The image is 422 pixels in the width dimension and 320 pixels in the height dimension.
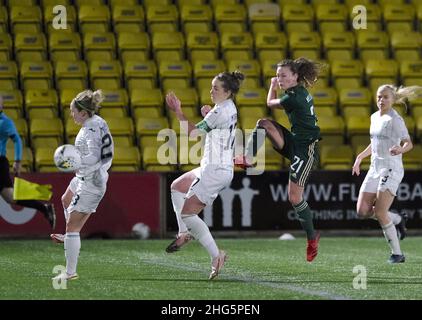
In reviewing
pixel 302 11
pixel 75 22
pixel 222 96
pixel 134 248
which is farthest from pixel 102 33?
pixel 222 96

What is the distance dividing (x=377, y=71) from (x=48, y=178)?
6.82 metres

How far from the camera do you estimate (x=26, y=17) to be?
19906 mm

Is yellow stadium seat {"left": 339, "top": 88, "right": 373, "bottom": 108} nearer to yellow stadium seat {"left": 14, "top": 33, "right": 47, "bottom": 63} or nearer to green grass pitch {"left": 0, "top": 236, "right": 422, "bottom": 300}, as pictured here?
green grass pitch {"left": 0, "top": 236, "right": 422, "bottom": 300}

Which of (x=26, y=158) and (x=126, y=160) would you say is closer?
(x=26, y=158)

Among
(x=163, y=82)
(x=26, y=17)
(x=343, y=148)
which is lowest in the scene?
(x=343, y=148)

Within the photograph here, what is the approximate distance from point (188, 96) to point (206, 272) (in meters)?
8.47

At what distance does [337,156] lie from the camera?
18031 millimetres

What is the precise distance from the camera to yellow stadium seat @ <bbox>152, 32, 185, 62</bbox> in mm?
19797

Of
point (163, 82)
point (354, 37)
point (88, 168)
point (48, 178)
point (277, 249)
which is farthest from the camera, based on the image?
point (354, 37)

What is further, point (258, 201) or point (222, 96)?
point (258, 201)

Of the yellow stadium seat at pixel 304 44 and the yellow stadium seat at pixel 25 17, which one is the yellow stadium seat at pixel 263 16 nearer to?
the yellow stadium seat at pixel 304 44

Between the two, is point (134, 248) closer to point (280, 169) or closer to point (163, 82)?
point (280, 169)

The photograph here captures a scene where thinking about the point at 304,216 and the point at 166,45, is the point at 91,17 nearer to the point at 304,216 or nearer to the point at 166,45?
the point at 166,45

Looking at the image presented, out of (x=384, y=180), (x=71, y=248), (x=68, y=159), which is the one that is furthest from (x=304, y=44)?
(x=71, y=248)
